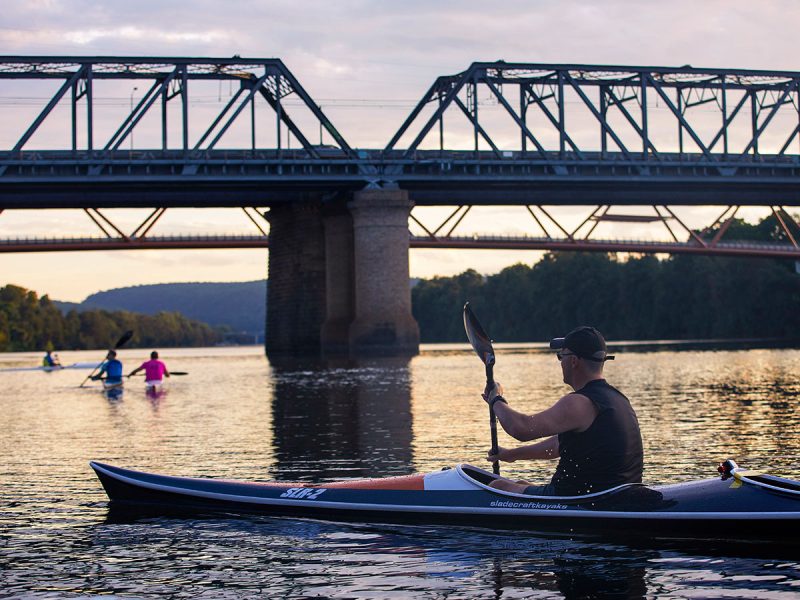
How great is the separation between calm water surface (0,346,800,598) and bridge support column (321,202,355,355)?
1704 inches

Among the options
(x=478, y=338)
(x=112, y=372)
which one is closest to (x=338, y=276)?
(x=112, y=372)

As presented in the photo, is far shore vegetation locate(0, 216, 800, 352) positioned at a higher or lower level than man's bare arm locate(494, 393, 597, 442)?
higher

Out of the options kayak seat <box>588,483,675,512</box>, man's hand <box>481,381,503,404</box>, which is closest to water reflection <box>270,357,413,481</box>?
man's hand <box>481,381,503,404</box>

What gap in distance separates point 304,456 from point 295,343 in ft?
217

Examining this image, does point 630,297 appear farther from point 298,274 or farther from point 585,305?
point 298,274

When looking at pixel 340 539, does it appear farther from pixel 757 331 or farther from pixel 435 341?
pixel 435 341

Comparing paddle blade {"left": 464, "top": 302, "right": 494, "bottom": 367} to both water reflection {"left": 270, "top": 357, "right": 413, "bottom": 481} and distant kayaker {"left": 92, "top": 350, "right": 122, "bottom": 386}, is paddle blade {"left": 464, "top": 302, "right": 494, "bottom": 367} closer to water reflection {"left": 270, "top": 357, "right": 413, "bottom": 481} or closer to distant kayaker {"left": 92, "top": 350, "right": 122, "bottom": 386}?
water reflection {"left": 270, "top": 357, "right": 413, "bottom": 481}

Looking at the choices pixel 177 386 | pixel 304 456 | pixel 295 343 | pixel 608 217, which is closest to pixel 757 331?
pixel 608 217

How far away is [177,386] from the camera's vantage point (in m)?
40.8

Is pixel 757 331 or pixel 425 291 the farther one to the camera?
pixel 425 291

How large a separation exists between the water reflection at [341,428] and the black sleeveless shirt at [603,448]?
5575 mm

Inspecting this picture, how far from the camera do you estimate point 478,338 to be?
12.3 meters

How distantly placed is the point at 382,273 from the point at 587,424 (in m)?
62.8

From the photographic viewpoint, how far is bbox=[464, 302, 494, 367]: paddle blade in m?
11.7
